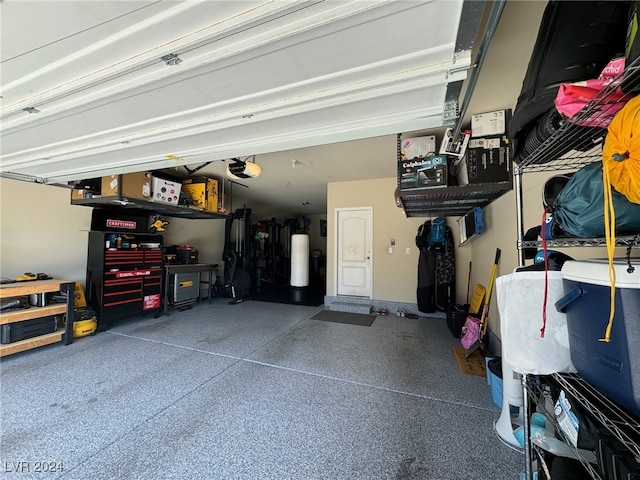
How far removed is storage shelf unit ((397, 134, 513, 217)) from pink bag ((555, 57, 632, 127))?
168cm

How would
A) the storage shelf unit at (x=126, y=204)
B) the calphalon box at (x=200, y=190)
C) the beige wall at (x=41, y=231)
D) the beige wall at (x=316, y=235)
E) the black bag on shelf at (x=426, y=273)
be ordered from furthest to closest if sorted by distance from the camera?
1. the beige wall at (x=316, y=235)
2. the calphalon box at (x=200, y=190)
3. the black bag on shelf at (x=426, y=273)
4. the storage shelf unit at (x=126, y=204)
5. the beige wall at (x=41, y=231)

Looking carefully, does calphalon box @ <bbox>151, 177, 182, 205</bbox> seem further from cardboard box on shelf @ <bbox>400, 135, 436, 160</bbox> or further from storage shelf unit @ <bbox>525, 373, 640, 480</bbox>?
storage shelf unit @ <bbox>525, 373, 640, 480</bbox>

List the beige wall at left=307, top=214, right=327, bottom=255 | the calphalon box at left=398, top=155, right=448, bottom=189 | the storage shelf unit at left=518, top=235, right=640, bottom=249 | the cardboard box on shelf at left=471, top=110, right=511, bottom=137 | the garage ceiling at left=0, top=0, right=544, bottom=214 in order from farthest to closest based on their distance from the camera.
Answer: the beige wall at left=307, top=214, right=327, bottom=255 → the calphalon box at left=398, top=155, right=448, bottom=189 → the cardboard box on shelf at left=471, top=110, right=511, bottom=137 → the garage ceiling at left=0, top=0, right=544, bottom=214 → the storage shelf unit at left=518, top=235, right=640, bottom=249

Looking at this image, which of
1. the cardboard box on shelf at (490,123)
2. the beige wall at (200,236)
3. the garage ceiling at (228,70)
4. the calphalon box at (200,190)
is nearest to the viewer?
the garage ceiling at (228,70)

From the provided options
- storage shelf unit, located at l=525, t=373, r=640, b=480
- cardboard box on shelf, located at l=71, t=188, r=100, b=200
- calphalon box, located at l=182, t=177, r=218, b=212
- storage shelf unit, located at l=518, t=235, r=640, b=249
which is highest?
calphalon box, located at l=182, t=177, r=218, b=212

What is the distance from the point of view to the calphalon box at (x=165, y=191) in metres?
3.60

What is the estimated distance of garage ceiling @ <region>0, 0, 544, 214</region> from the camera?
0.84 m

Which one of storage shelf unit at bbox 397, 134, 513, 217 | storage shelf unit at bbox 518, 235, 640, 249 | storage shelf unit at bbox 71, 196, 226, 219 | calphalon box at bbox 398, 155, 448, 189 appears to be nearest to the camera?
storage shelf unit at bbox 518, 235, 640, 249

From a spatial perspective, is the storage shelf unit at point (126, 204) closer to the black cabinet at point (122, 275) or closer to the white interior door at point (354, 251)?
the black cabinet at point (122, 275)

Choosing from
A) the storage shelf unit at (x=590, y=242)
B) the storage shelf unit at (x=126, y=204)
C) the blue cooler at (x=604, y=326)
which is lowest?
the blue cooler at (x=604, y=326)

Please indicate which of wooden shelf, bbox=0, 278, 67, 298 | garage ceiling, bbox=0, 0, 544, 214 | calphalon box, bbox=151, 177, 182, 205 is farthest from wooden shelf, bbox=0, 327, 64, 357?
garage ceiling, bbox=0, 0, 544, 214

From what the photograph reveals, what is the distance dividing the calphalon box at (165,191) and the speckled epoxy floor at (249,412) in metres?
2.07

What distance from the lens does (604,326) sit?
655 millimetres

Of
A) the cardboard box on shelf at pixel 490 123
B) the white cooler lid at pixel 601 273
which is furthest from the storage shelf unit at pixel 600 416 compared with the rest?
the cardboard box on shelf at pixel 490 123
